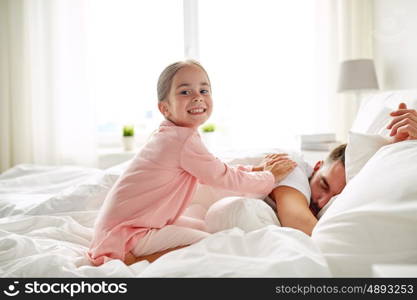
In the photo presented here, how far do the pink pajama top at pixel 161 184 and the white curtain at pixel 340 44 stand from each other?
2.59 m

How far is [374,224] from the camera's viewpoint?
0.72 metres

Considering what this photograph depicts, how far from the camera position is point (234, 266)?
2.24 ft

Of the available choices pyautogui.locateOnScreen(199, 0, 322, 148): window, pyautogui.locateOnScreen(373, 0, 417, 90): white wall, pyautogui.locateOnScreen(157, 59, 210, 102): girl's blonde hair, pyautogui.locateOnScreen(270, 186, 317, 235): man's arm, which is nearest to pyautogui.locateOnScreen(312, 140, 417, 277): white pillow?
pyautogui.locateOnScreen(270, 186, 317, 235): man's arm

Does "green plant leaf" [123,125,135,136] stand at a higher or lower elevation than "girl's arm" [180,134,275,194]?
lower

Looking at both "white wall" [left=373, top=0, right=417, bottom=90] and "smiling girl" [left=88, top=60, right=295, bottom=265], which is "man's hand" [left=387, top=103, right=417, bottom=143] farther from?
"white wall" [left=373, top=0, right=417, bottom=90]

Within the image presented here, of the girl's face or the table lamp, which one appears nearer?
the girl's face

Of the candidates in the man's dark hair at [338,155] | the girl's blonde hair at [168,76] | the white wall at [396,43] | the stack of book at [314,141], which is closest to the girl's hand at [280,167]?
the man's dark hair at [338,155]

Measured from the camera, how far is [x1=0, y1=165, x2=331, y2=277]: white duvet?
2.22ft

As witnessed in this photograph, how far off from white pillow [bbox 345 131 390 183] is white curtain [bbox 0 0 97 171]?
8.50 ft

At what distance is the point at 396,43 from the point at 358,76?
410mm

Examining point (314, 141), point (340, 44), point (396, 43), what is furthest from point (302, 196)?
point (340, 44)

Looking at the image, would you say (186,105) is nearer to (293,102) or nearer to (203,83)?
(203,83)

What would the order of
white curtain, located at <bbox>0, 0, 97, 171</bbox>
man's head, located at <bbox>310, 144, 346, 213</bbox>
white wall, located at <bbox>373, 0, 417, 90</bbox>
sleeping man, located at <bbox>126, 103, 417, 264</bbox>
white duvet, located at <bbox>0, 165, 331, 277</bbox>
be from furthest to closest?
1. white curtain, located at <bbox>0, 0, 97, 171</bbox>
2. white wall, located at <bbox>373, 0, 417, 90</bbox>
3. man's head, located at <bbox>310, 144, 346, 213</bbox>
4. sleeping man, located at <bbox>126, 103, 417, 264</bbox>
5. white duvet, located at <bbox>0, 165, 331, 277</bbox>

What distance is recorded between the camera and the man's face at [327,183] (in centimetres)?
121
